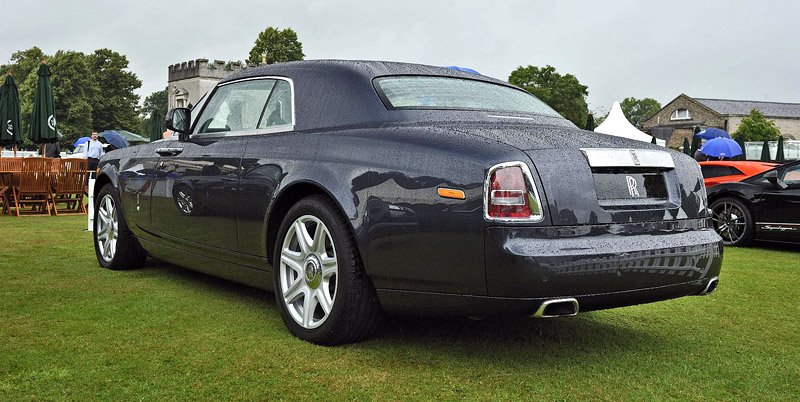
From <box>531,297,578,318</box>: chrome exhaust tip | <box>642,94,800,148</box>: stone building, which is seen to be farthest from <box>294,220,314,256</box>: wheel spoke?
<box>642,94,800,148</box>: stone building

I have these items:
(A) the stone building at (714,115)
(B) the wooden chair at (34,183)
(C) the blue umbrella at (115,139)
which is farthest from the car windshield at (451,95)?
(A) the stone building at (714,115)

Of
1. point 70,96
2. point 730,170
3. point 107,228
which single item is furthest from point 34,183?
point 70,96

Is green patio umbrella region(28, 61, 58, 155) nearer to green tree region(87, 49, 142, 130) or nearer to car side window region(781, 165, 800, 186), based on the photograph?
car side window region(781, 165, 800, 186)

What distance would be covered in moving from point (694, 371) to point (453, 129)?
1.49m

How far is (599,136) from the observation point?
12.7 ft

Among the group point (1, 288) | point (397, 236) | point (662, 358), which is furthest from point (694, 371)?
point (1, 288)

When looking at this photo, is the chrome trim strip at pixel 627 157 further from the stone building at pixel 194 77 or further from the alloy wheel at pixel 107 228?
the stone building at pixel 194 77

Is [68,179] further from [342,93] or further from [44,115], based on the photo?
[342,93]

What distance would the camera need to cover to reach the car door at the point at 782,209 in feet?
30.1

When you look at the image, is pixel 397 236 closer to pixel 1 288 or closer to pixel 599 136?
pixel 599 136

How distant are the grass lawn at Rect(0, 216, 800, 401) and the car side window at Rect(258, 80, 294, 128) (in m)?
1.08

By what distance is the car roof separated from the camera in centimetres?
395

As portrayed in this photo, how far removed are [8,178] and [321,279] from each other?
10374 mm

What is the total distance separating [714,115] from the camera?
88000 millimetres
